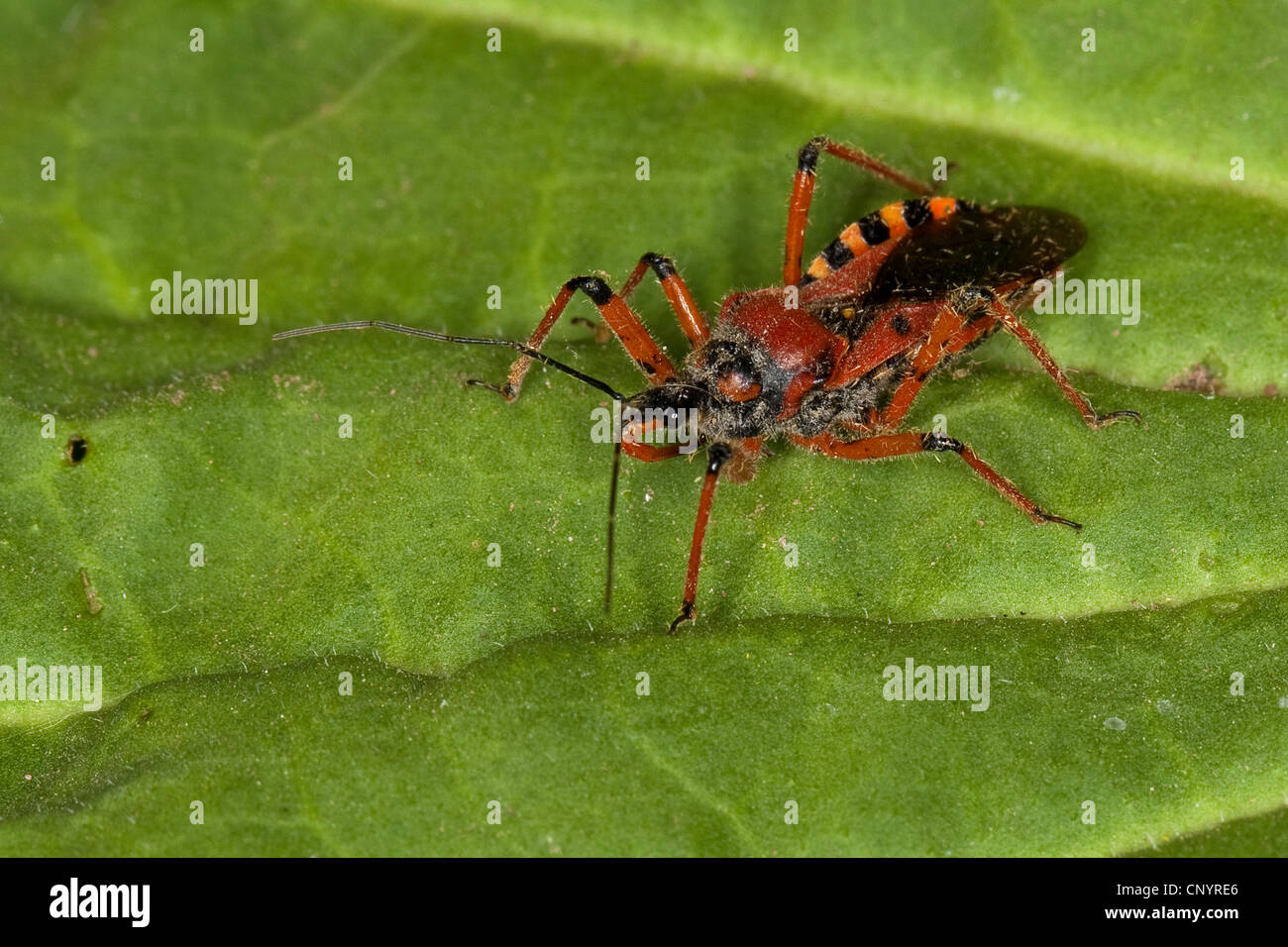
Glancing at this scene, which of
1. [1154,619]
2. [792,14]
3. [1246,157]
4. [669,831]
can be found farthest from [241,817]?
[1246,157]

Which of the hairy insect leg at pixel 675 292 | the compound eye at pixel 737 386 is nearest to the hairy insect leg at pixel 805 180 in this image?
the hairy insect leg at pixel 675 292

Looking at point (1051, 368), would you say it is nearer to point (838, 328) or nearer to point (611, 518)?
point (838, 328)

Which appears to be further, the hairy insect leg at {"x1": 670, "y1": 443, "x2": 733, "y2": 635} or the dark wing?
the dark wing

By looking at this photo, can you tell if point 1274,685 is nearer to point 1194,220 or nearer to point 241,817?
point 1194,220

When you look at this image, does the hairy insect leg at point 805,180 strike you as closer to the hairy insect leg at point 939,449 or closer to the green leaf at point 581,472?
the green leaf at point 581,472

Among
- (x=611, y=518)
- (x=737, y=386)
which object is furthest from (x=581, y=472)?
(x=737, y=386)

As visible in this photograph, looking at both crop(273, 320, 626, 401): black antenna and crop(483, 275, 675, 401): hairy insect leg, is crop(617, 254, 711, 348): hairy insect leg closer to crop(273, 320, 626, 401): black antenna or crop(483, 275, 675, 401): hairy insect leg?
crop(483, 275, 675, 401): hairy insect leg

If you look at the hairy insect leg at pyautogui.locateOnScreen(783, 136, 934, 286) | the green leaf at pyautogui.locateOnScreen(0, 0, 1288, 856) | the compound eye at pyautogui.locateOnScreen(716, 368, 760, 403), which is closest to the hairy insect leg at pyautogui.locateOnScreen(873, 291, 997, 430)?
the green leaf at pyautogui.locateOnScreen(0, 0, 1288, 856)
